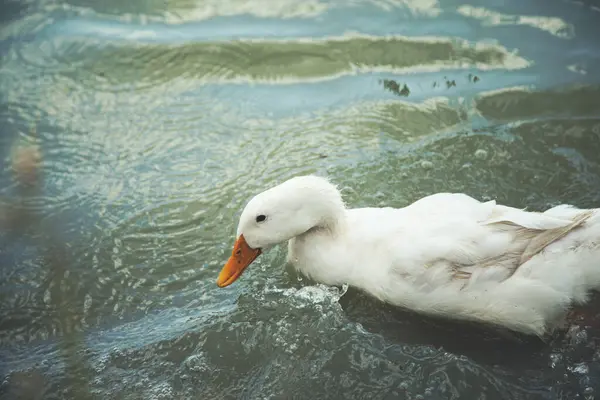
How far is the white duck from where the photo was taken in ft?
10.1

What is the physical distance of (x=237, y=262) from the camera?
140 inches

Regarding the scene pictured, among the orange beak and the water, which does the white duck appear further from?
the water

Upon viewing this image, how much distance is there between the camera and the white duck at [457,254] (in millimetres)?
3066

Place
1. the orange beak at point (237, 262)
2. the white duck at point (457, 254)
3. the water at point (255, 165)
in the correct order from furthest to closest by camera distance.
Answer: the orange beak at point (237, 262) < the water at point (255, 165) < the white duck at point (457, 254)

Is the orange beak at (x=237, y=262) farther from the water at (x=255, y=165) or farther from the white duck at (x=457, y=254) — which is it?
the water at (x=255, y=165)

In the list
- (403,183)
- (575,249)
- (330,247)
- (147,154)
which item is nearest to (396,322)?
(330,247)

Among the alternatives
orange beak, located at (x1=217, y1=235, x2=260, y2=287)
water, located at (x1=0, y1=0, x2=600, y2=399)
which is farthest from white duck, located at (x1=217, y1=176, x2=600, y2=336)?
A: water, located at (x1=0, y1=0, x2=600, y2=399)

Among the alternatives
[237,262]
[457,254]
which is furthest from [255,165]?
[457,254]

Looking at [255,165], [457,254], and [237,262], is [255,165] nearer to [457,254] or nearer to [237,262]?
[237,262]

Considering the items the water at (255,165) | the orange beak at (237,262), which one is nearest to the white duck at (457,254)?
the orange beak at (237,262)

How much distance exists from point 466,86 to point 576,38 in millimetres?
1154

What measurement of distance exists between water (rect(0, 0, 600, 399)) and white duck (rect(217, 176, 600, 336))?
0.65 feet

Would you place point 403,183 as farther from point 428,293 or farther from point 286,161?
point 428,293

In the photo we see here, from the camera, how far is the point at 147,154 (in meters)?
4.91
